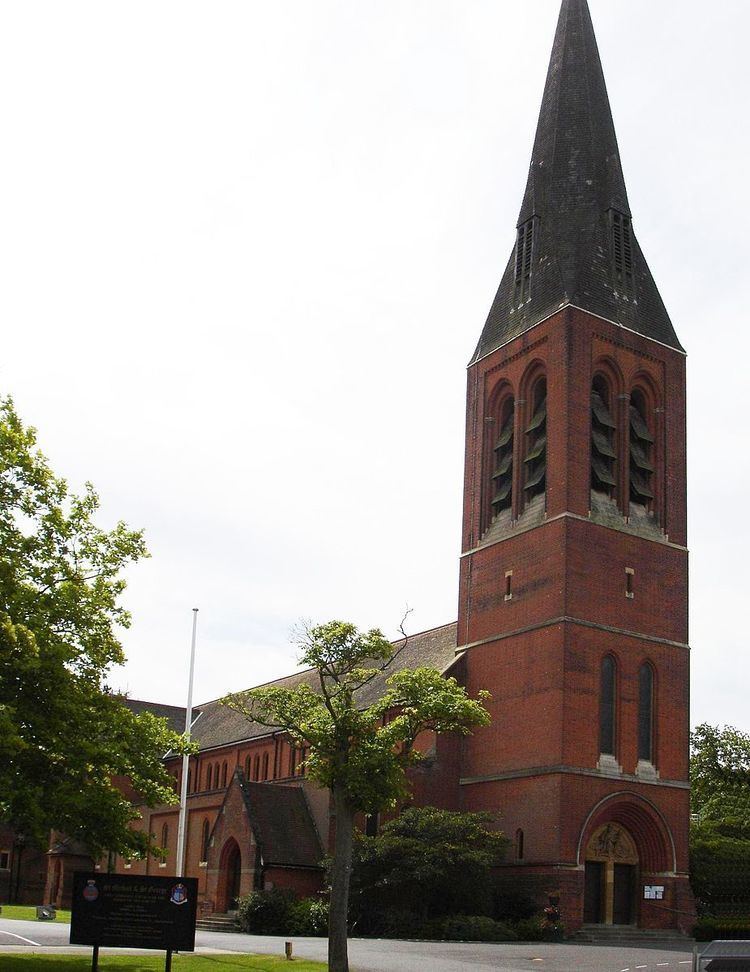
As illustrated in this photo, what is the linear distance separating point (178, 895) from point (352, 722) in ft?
22.1

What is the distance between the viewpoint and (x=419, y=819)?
40.1 meters

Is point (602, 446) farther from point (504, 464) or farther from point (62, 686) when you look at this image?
point (62, 686)

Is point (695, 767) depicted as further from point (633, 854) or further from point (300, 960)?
point (300, 960)

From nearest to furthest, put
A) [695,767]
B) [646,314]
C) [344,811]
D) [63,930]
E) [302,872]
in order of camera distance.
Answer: [344,811]
[63,930]
[302,872]
[646,314]
[695,767]

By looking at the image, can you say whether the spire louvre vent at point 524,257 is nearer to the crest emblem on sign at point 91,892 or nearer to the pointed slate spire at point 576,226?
the pointed slate spire at point 576,226

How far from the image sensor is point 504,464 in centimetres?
4772

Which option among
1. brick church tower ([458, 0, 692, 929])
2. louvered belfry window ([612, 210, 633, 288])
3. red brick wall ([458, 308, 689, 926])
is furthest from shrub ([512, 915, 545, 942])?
louvered belfry window ([612, 210, 633, 288])

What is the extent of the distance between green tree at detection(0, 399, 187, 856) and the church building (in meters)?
18.7

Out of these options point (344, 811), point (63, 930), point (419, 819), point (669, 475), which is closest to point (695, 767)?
point (669, 475)

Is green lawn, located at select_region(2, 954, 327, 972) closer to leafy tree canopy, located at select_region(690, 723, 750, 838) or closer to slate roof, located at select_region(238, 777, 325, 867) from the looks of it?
slate roof, located at select_region(238, 777, 325, 867)

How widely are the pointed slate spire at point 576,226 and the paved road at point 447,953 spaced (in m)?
24.5

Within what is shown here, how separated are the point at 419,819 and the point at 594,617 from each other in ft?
31.6

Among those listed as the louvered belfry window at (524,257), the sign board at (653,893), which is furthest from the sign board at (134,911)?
the louvered belfry window at (524,257)

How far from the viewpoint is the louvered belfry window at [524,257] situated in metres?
49.6
